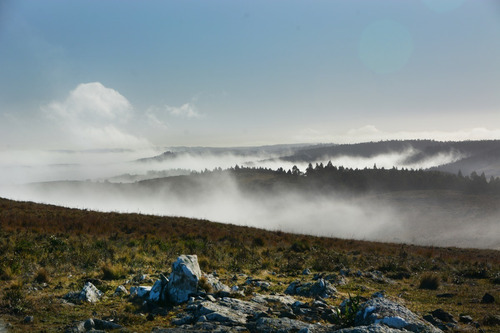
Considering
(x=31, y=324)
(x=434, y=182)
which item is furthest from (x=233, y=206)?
(x=31, y=324)

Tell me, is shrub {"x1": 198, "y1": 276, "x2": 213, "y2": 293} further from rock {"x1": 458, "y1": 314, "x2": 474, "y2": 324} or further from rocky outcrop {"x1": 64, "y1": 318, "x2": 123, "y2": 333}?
rock {"x1": 458, "y1": 314, "x2": 474, "y2": 324}

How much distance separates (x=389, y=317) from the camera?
6.55 meters

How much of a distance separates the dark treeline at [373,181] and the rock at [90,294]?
13112 cm

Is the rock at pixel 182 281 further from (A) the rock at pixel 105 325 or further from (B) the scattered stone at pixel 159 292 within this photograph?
(A) the rock at pixel 105 325

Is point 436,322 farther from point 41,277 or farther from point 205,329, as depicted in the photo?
point 41,277

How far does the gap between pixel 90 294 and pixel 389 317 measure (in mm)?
8087

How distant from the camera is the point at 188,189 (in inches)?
7323

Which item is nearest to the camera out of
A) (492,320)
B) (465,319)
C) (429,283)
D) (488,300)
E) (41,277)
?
(492,320)

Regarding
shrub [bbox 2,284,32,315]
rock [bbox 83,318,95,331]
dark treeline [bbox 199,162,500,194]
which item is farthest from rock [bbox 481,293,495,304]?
dark treeline [bbox 199,162,500,194]

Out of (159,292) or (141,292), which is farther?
(141,292)

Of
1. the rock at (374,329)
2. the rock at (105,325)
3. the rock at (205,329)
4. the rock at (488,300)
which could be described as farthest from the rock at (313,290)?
the rock at (105,325)

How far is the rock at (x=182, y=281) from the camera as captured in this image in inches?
329

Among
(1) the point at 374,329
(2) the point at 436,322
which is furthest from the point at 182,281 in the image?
(2) the point at 436,322

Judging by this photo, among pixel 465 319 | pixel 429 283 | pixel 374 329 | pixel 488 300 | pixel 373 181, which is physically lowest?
pixel 373 181
